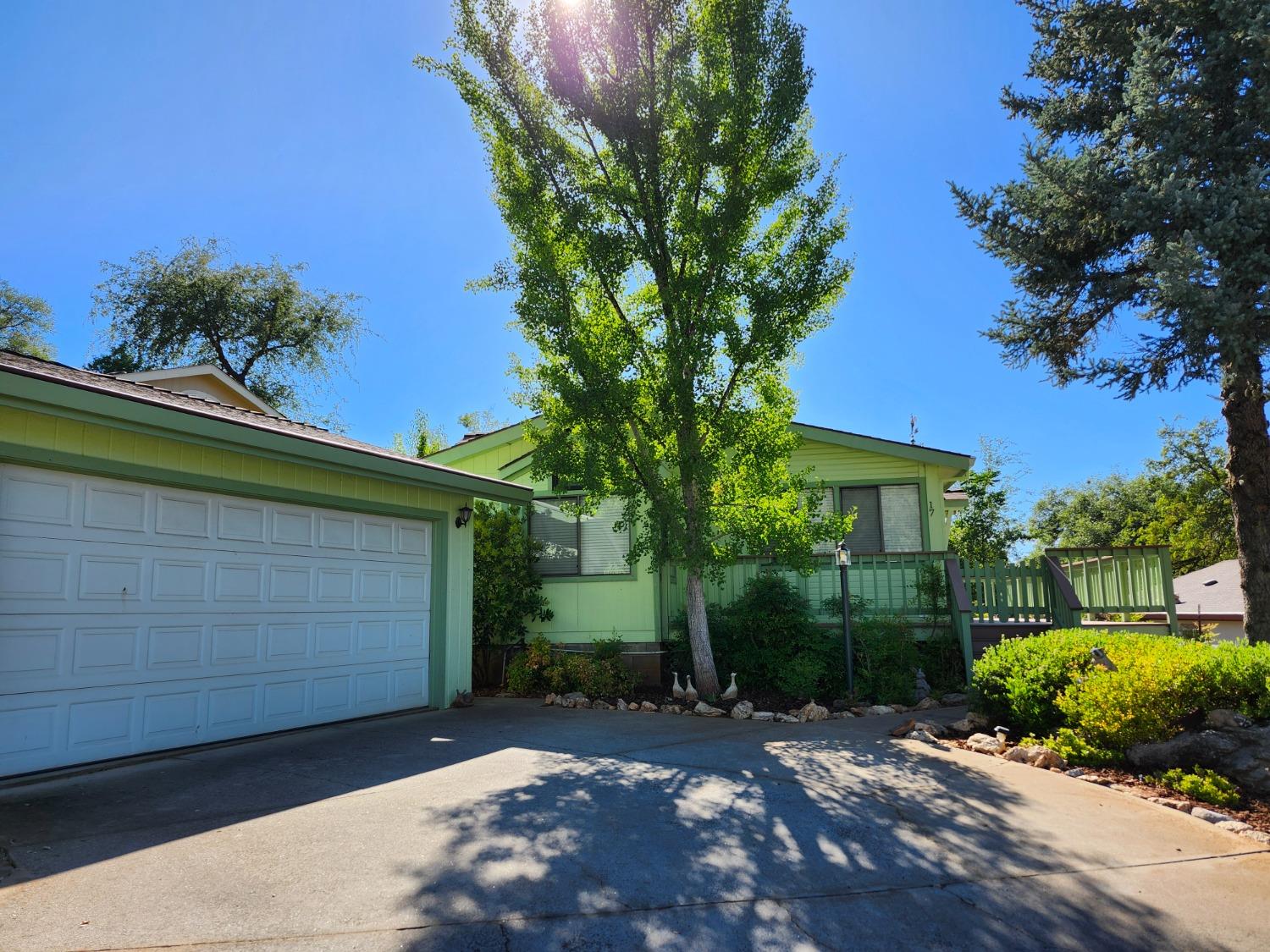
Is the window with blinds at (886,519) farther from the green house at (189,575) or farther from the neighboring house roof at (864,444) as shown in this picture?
the green house at (189,575)

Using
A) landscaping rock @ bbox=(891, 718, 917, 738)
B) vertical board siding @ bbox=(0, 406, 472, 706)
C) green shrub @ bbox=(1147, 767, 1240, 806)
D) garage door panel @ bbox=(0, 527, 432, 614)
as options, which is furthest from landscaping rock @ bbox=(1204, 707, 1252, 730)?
garage door panel @ bbox=(0, 527, 432, 614)

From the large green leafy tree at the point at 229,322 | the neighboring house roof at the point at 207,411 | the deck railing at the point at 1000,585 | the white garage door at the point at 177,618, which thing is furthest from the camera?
the large green leafy tree at the point at 229,322

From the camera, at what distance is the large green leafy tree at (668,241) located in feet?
29.6

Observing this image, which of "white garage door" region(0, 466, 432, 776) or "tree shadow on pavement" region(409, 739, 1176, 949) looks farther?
"white garage door" region(0, 466, 432, 776)

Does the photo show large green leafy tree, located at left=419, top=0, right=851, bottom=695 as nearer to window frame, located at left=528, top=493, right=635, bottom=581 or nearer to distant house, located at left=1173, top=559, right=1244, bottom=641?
window frame, located at left=528, top=493, right=635, bottom=581

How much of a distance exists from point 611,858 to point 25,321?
35.0 meters

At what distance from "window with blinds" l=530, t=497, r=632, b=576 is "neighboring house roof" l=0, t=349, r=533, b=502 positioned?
4.48 feet

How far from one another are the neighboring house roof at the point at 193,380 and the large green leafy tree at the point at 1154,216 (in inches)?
499

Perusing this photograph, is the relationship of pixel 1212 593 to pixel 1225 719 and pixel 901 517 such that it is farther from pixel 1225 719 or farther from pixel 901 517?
pixel 1225 719

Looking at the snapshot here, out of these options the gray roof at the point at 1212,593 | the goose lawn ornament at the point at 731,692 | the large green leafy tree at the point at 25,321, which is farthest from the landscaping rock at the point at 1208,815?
the large green leafy tree at the point at 25,321

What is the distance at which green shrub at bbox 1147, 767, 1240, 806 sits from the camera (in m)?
4.79

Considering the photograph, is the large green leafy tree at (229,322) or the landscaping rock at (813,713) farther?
the large green leafy tree at (229,322)

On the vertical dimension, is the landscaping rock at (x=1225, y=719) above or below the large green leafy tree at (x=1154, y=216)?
below

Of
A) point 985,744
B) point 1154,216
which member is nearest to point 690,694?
point 985,744
